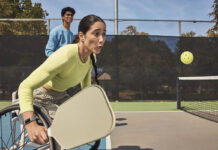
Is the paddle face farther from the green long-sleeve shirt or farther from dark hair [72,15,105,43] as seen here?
dark hair [72,15,105,43]

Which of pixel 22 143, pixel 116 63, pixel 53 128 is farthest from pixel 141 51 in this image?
pixel 53 128

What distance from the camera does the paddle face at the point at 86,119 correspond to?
0.69m

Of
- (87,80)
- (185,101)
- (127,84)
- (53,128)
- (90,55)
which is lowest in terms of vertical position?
(185,101)

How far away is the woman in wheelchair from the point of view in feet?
3.74

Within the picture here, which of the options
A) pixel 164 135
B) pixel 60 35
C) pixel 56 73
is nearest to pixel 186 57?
pixel 164 135

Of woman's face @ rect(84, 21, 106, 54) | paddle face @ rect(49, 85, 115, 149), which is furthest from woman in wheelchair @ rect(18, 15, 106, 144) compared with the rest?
paddle face @ rect(49, 85, 115, 149)

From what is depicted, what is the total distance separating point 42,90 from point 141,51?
659 centimetres

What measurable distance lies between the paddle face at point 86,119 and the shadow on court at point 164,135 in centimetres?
217

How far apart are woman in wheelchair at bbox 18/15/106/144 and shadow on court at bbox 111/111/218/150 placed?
148 centimetres

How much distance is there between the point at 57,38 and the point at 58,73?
1.89 meters

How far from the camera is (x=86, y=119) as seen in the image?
28.5 inches

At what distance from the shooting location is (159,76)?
7.82 meters

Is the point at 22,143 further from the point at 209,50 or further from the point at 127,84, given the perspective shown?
the point at 209,50

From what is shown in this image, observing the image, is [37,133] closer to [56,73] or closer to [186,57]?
[56,73]
